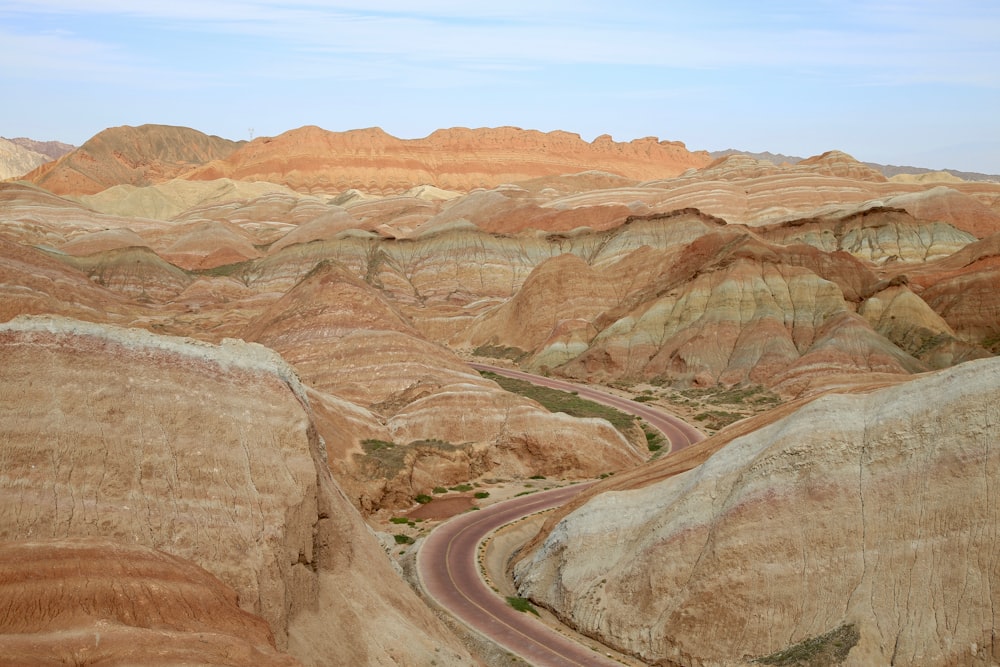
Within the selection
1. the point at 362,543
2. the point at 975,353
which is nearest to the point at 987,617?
the point at 362,543

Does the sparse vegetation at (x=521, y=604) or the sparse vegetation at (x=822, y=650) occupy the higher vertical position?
the sparse vegetation at (x=822, y=650)

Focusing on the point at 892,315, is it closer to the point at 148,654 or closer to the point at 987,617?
the point at 987,617

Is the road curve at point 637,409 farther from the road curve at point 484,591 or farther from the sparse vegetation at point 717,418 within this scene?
the road curve at point 484,591

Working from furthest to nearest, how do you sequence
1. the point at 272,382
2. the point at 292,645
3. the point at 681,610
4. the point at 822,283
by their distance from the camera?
Answer: the point at 822,283 → the point at 681,610 → the point at 272,382 → the point at 292,645

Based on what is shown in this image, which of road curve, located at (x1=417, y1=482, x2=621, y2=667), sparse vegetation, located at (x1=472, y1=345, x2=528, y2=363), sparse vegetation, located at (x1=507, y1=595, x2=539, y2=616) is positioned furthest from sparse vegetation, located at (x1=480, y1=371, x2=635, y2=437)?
sparse vegetation, located at (x1=507, y1=595, x2=539, y2=616)

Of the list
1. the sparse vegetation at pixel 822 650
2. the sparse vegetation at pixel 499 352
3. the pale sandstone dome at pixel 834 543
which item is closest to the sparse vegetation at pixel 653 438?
the pale sandstone dome at pixel 834 543

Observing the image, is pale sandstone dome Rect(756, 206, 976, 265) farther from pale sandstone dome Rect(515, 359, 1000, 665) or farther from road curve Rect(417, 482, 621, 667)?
pale sandstone dome Rect(515, 359, 1000, 665)
